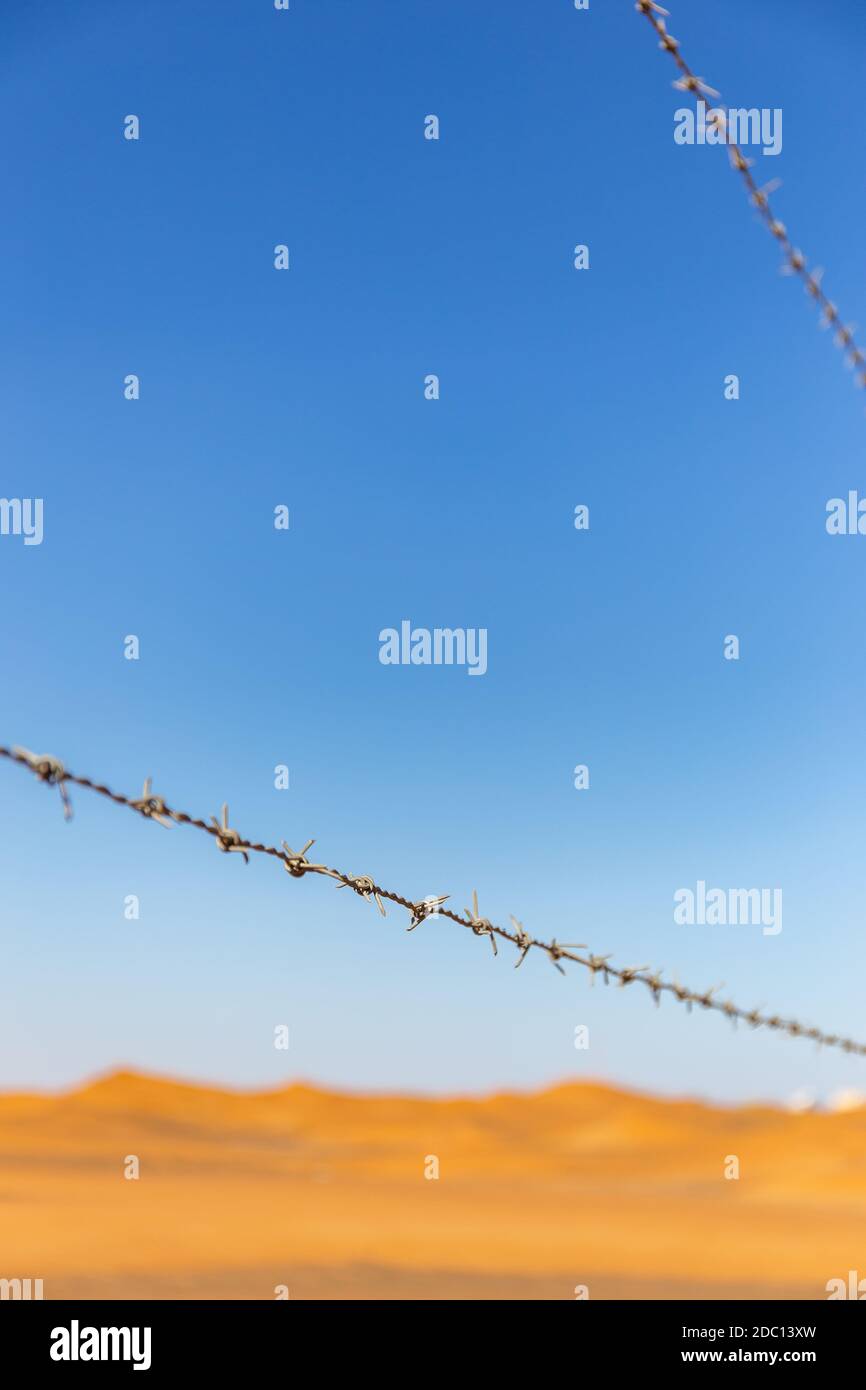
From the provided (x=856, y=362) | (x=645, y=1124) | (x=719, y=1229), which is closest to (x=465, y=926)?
(x=856, y=362)

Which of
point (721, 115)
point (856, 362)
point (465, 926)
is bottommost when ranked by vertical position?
point (465, 926)

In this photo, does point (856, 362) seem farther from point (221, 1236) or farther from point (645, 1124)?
point (645, 1124)
